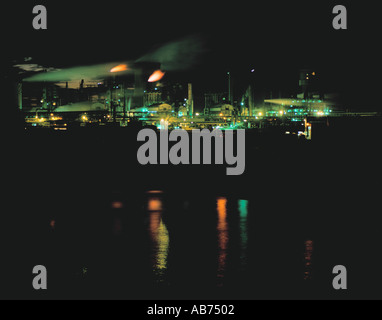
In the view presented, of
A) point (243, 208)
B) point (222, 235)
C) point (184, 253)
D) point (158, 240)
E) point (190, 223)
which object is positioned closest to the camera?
point (184, 253)

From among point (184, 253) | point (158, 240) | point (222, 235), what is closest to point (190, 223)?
point (222, 235)

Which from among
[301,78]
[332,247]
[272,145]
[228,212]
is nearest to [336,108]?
[301,78]

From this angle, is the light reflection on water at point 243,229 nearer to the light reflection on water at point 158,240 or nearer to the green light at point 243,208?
the green light at point 243,208

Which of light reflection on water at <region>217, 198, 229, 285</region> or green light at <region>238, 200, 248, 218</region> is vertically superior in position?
green light at <region>238, 200, 248, 218</region>

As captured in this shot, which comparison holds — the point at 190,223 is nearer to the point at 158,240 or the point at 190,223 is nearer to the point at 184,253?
the point at 158,240

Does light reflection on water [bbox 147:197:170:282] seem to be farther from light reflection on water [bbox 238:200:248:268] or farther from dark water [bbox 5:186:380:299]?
light reflection on water [bbox 238:200:248:268]

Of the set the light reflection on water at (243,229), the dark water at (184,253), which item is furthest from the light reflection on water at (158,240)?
the light reflection on water at (243,229)

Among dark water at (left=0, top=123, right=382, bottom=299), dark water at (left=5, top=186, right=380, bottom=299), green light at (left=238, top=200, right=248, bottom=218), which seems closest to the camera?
dark water at (left=5, top=186, right=380, bottom=299)

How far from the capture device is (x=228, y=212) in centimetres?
916

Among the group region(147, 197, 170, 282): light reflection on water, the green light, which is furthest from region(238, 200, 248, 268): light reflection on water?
region(147, 197, 170, 282): light reflection on water

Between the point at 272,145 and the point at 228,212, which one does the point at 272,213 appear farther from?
the point at 272,145

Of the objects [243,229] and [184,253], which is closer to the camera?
[184,253]

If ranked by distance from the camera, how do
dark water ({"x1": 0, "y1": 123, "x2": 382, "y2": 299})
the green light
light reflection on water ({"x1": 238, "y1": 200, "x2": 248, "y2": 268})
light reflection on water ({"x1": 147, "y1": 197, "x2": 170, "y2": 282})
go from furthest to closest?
→ the green light < light reflection on water ({"x1": 238, "y1": 200, "x2": 248, "y2": 268}) < light reflection on water ({"x1": 147, "y1": 197, "x2": 170, "y2": 282}) < dark water ({"x1": 0, "y1": 123, "x2": 382, "y2": 299})

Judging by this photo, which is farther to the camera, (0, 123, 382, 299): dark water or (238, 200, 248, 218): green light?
(238, 200, 248, 218): green light
